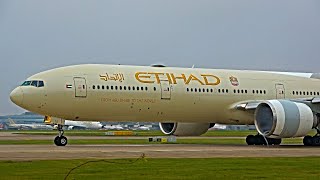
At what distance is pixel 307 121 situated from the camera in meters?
34.3

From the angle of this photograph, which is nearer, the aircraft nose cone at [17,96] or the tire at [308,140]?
the aircraft nose cone at [17,96]

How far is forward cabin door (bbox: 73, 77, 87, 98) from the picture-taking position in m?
32.9

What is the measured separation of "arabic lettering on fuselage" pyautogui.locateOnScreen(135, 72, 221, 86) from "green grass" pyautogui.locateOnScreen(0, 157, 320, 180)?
44.1ft

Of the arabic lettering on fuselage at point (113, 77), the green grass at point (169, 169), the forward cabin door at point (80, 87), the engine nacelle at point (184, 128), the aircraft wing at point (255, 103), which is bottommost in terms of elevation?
the green grass at point (169, 169)

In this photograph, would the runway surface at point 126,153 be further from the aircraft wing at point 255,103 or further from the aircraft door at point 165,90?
the aircraft wing at point 255,103

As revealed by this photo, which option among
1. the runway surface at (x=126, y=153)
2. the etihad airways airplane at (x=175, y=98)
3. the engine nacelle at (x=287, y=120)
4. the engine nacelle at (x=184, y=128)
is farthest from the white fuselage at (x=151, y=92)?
the runway surface at (x=126, y=153)

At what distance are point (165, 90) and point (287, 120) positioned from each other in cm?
686

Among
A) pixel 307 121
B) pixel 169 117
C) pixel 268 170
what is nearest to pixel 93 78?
pixel 169 117

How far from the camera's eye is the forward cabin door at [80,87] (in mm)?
32906

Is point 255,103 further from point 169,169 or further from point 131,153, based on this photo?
point 169,169

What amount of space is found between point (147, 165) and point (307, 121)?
17.1m

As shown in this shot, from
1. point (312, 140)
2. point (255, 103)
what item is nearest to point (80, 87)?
point (255, 103)

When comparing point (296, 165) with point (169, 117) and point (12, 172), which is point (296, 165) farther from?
point (169, 117)

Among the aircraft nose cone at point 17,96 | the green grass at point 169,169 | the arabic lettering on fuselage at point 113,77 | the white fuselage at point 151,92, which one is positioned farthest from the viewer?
the arabic lettering on fuselage at point 113,77
